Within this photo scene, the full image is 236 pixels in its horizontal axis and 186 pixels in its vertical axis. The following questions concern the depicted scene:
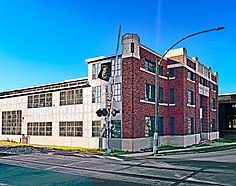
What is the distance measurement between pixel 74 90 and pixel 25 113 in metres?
8.93

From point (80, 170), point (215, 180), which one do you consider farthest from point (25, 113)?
point (215, 180)

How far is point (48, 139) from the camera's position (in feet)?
105

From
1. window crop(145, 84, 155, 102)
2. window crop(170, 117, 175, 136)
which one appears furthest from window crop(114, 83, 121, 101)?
window crop(170, 117, 175, 136)

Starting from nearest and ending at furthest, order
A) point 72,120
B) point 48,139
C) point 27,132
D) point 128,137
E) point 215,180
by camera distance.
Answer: point 215,180 < point 128,137 < point 72,120 < point 48,139 < point 27,132

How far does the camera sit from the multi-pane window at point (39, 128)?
32.2m

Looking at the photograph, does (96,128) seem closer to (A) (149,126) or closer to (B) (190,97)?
(A) (149,126)

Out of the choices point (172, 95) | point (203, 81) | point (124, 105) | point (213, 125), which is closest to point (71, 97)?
point (124, 105)

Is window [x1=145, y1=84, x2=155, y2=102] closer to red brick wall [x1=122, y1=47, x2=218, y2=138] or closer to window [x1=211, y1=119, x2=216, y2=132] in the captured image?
red brick wall [x1=122, y1=47, x2=218, y2=138]

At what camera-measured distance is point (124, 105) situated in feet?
81.6

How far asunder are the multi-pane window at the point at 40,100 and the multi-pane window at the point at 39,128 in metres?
2.15

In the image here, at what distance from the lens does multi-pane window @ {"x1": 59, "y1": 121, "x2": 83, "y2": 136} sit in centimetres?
2894

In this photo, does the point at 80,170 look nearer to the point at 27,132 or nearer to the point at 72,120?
the point at 72,120

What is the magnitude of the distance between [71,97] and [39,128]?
6344 mm

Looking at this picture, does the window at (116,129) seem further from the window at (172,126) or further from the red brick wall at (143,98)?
the window at (172,126)
